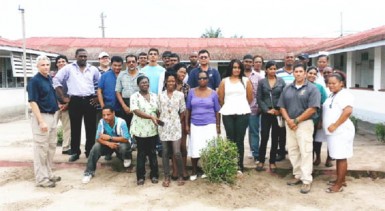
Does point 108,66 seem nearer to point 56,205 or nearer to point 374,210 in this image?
point 56,205

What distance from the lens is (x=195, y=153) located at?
4898mm

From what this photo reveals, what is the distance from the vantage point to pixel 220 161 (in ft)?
15.2

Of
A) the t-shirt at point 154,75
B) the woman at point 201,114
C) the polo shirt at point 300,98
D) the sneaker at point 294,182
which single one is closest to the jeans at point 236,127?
the woman at point 201,114

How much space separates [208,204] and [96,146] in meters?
1.91

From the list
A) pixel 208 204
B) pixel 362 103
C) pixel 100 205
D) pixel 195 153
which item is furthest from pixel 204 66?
pixel 362 103

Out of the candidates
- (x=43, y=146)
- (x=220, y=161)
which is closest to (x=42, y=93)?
(x=43, y=146)

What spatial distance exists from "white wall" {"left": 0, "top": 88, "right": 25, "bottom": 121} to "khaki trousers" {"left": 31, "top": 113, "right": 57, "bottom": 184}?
9.69m

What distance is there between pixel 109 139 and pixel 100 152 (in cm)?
23

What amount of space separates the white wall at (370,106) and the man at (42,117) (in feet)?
30.5

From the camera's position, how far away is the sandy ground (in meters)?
4.21

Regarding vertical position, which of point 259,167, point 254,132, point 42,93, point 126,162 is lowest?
point 259,167

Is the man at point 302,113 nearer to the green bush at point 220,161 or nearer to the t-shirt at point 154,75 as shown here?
the green bush at point 220,161

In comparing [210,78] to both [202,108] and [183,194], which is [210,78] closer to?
[202,108]

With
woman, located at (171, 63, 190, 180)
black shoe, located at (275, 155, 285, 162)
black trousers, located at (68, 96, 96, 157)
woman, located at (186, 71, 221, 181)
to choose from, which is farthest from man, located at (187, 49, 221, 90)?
black trousers, located at (68, 96, 96, 157)
